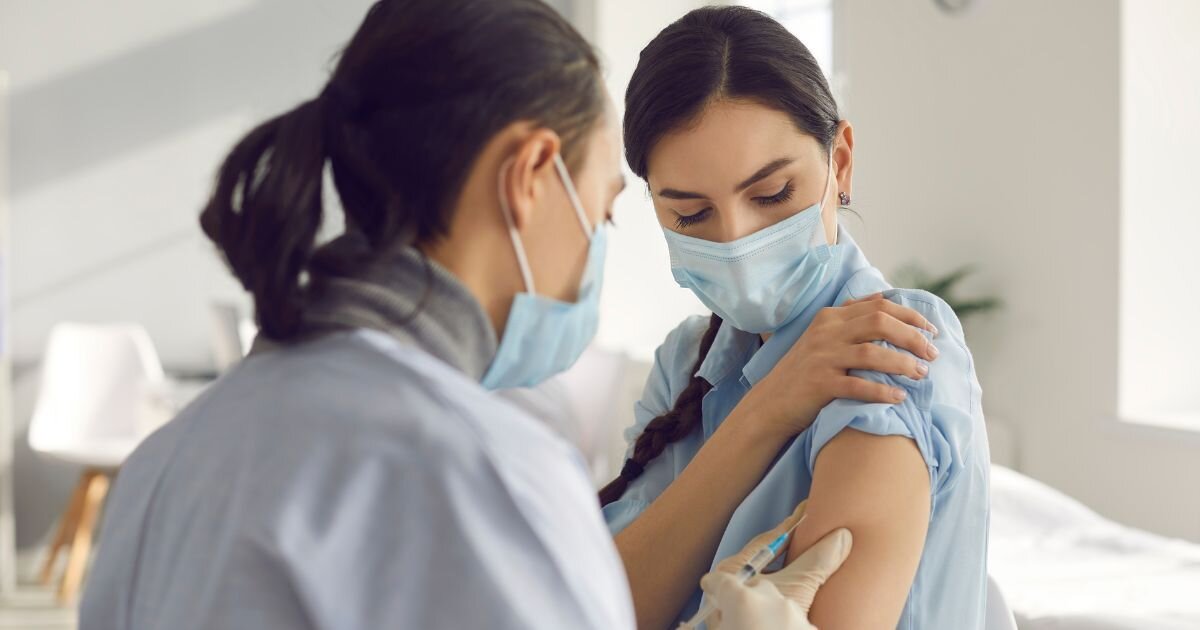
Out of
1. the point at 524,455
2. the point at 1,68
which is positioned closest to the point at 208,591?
the point at 524,455

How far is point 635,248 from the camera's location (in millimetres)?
5711

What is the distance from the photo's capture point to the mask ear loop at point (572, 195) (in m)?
0.79

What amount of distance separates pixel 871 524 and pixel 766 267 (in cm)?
32

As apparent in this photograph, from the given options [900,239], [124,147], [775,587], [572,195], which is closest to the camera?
[572,195]

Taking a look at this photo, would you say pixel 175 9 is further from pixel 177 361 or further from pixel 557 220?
pixel 557 220

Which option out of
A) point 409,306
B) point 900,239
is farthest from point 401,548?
point 900,239

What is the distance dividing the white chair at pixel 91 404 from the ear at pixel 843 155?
13.7 feet

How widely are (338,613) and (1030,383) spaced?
3405 mm

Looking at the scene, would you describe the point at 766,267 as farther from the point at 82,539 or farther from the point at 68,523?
the point at 68,523

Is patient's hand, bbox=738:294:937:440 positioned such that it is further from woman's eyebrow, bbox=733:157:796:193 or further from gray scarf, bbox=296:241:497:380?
gray scarf, bbox=296:241:497:380

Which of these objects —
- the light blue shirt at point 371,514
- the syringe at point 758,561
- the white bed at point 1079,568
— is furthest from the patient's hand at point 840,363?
the white bed at point 1079,568

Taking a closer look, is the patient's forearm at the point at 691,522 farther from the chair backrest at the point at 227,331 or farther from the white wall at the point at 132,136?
the white wall at the point at 132,136

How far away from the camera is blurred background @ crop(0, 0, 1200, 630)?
10.6ft

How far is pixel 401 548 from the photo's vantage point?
603 mm
